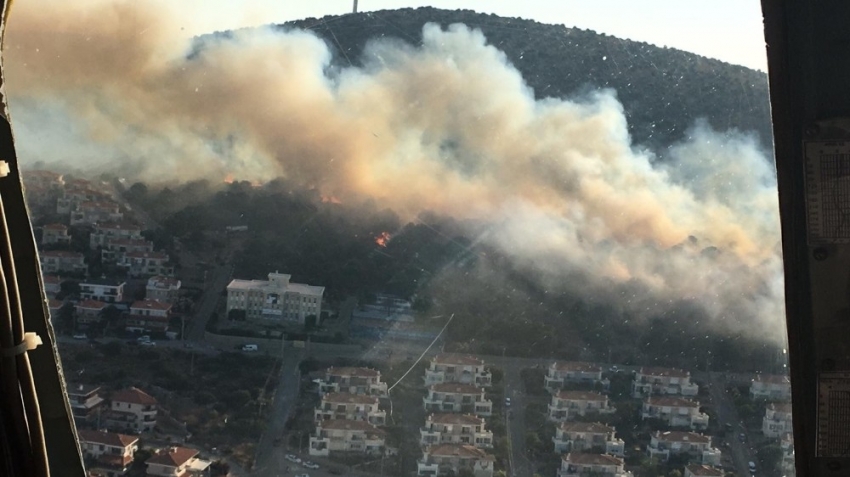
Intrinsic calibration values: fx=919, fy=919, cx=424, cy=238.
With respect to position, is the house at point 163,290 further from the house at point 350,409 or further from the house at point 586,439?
the house at point 586,439

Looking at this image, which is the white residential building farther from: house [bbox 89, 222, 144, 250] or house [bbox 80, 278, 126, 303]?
house [bbox 89, 222, 144, 250]

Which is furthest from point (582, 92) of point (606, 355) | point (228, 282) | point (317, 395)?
point (317, 395)

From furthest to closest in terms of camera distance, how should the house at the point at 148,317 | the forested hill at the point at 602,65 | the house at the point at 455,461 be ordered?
the forested hill at the point at 602,65 < the house at the point at 148,317 < the house at the point at 455,461

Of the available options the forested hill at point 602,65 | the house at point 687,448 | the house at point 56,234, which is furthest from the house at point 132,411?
the forested hill at point 602,65

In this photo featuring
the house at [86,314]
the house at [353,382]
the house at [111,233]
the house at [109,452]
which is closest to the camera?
the house at [109,452]

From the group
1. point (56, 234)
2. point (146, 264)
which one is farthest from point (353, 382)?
point (56, 234)

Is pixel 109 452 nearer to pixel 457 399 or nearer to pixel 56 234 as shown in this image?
pixel 457 399

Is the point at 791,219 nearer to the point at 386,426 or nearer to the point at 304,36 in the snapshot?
the point at 386,426

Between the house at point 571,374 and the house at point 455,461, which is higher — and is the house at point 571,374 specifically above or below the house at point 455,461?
above
